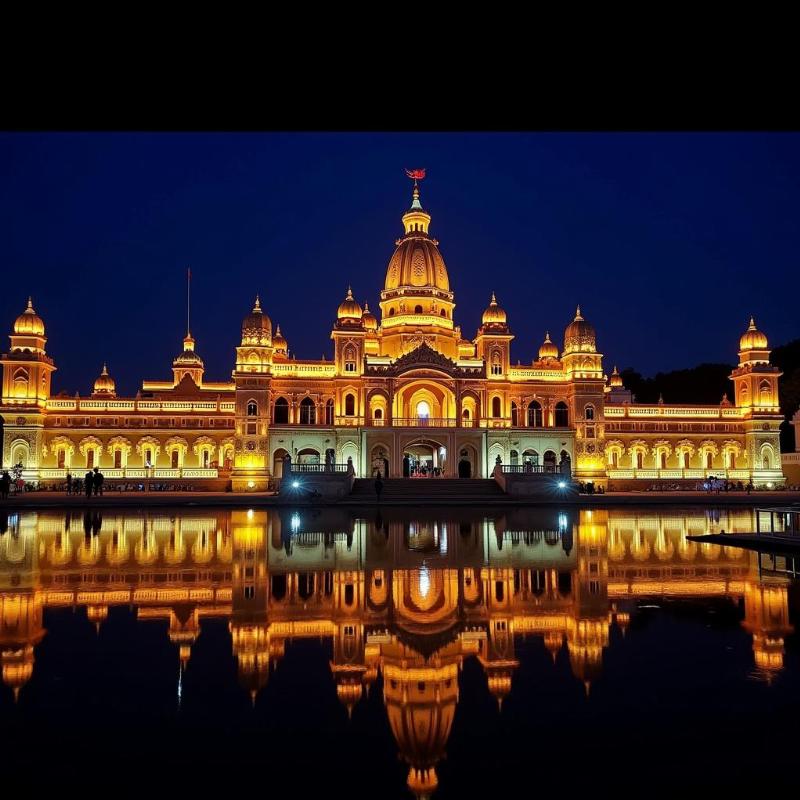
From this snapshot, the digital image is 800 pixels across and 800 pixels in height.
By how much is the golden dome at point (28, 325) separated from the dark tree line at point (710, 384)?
55.9m

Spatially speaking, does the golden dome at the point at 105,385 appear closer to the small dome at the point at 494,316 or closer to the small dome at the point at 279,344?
the small dome at the point at 279,344

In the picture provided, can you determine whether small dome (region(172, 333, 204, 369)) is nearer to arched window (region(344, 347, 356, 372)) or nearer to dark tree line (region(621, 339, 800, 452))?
arched window (region(344, 347, 356, 372))

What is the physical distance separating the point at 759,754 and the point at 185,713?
168 inches

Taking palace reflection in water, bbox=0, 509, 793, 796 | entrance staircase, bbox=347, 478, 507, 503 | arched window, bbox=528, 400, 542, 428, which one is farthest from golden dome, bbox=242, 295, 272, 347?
palace reflection in water, bbox=0, 509, 793, 796

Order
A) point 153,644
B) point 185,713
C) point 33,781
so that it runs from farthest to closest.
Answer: point 153,644 → point 185,713 → point 33,781

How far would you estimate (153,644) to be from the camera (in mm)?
8320

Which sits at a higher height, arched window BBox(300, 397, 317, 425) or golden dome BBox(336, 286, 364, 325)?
golden dome BBox(336, 286, 364, 325)

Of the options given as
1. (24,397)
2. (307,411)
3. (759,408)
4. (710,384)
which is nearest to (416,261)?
(307,411)

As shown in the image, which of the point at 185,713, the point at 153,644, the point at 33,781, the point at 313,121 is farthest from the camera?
the point at 153,644

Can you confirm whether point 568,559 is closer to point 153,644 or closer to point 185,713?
point 153,644

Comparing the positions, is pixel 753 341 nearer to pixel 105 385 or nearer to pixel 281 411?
pixel 281 411

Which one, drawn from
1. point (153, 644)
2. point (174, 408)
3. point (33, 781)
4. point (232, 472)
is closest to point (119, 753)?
point (33, 781)

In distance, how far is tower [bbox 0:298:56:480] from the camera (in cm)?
5159

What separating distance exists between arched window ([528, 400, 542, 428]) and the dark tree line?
23611mm
